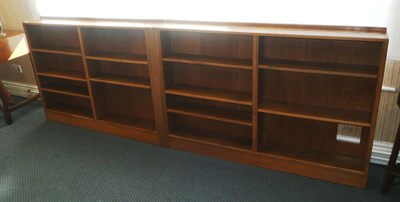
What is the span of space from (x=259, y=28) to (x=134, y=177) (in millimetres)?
1455

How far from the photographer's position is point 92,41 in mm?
3162

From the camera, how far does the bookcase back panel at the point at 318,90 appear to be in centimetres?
241

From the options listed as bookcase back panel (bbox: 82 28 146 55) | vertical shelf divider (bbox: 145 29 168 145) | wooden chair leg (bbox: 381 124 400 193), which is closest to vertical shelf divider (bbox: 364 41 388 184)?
wooden chair leg (bbox: 381 124 400 193)

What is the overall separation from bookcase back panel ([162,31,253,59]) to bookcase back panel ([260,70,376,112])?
26cm

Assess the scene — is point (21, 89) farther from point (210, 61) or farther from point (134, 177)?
point (210, 61)

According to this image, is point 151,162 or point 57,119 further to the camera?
point 57,119

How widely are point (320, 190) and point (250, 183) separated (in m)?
0.48

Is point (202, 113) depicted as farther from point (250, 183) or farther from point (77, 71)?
point (77, 71)

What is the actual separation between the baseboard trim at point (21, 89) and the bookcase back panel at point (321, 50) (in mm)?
2989

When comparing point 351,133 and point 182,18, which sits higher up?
point 182,18

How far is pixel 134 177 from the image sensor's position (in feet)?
8.74

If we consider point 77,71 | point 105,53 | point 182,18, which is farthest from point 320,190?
point 77,71

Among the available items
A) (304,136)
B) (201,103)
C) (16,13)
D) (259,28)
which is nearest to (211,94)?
(201,103)

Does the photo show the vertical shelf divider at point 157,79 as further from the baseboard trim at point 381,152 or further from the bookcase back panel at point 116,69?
the baseboard trim at point 381,152
